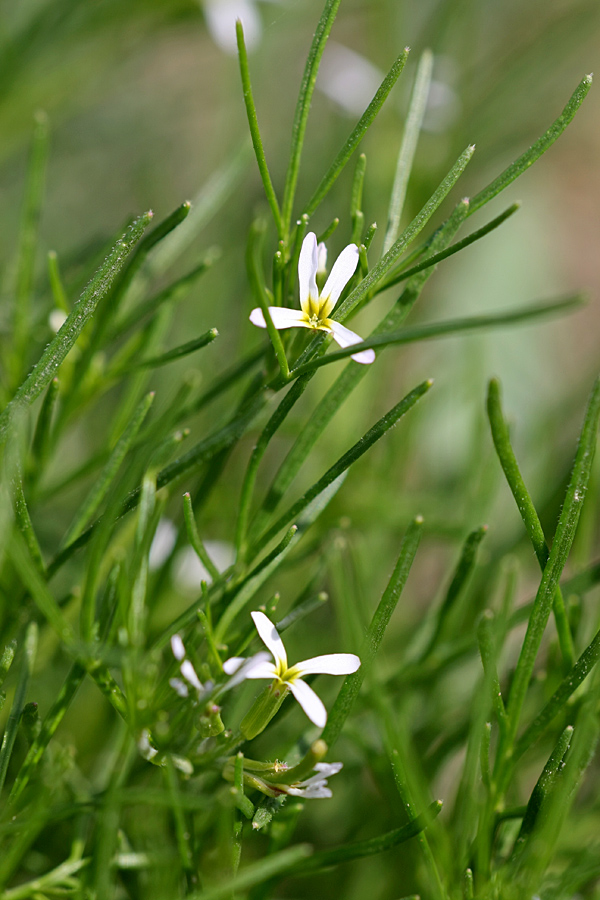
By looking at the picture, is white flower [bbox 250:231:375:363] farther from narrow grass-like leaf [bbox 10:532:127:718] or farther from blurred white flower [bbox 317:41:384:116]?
blurred white flower [bbox 317:41:384:116]

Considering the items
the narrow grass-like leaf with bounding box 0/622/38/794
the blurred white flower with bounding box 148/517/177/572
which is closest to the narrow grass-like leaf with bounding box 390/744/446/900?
the narrow grass-like leaf with bounding box 0/622/38/794

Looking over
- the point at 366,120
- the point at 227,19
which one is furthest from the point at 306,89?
the point at 227,19

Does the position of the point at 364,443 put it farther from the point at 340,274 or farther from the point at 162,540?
the point at 162,540

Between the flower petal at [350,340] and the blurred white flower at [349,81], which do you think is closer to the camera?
the flower petal at [350,340]

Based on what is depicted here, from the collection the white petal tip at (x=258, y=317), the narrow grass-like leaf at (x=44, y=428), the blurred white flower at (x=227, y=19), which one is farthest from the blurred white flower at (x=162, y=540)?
the blurred white flower at (x=227, y=19)

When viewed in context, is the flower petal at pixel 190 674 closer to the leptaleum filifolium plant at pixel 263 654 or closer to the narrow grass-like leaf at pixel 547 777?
the leptaleum filifolium plant at pixel 263 654

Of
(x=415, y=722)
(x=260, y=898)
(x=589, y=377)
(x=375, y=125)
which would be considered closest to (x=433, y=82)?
(x=375, y=125)
